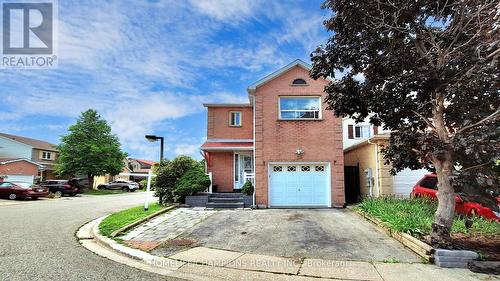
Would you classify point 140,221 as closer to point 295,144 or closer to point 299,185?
point 299,185

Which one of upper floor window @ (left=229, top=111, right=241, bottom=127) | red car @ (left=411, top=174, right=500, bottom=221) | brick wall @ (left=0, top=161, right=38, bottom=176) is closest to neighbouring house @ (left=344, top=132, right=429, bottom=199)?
red car @ (left=411, top=174, right=500, bottom=221)

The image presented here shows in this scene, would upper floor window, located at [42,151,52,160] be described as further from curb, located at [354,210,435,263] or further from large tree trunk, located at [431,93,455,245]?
large tree trunk, located at [431,93,455,245]

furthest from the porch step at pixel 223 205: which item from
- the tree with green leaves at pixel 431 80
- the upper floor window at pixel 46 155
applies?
the upper floor window at pixel 46 155

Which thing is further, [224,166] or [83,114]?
[83,114]

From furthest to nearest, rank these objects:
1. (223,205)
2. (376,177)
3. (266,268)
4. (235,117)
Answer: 1. (235,117)
2. (376,177)
3. (223,205)
4. (266,268)

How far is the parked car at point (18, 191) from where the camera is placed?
79.3 feet

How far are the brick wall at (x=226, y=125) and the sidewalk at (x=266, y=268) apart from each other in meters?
12.0

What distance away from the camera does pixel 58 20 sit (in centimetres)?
1084

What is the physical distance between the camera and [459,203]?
10680 millimetres

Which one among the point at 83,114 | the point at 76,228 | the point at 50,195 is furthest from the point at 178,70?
the point at 83,114

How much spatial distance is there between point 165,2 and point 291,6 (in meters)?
4.42

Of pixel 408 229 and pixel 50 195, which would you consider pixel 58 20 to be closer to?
pixel 408 229

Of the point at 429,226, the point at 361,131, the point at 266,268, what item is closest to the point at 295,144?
the point at 429,226

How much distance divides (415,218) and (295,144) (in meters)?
7.50
